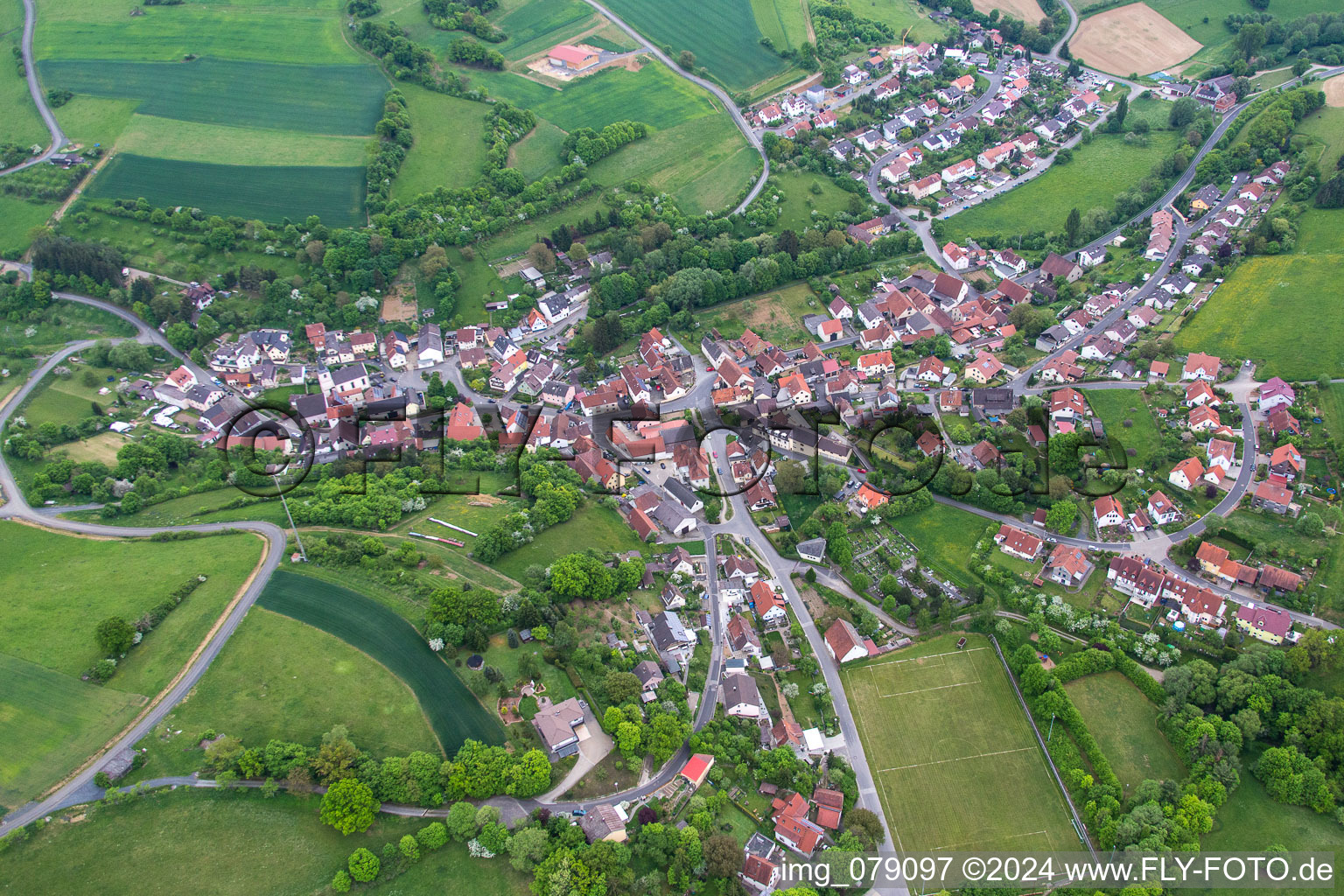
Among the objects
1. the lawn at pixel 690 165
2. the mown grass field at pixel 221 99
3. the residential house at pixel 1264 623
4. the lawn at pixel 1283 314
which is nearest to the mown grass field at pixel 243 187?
Answer: the mown grass field at pixel 221 99

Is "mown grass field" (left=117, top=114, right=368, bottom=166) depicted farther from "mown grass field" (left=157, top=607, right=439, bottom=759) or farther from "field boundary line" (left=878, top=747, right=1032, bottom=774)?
"field boundary line" (left=878, top=747, right=1032, bottom=774)

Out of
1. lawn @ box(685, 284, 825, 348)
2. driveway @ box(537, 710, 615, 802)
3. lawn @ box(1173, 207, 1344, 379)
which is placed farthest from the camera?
lawn @ box(685, 284, 825, 348)

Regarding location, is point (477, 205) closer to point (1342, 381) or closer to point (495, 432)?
point (495, 432)

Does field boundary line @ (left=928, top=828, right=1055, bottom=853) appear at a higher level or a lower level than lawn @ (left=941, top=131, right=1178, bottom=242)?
lower

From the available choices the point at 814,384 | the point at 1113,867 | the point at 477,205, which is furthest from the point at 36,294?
the point at 1113,867

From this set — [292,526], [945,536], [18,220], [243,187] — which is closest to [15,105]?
[18,220]

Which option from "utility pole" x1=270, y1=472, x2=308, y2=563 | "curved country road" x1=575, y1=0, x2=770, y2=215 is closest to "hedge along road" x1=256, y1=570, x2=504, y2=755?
"utility pole" x1=270, y1=472, x2=308, y2=563

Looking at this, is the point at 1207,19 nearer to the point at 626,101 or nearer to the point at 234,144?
the point at 626,101
